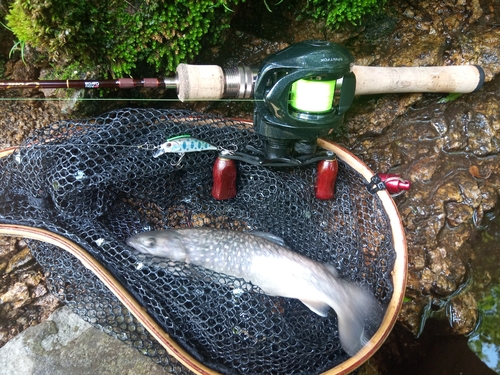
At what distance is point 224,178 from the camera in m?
2.27

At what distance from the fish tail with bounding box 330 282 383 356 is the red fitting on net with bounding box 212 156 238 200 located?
814 mm

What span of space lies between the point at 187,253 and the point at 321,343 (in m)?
0.87

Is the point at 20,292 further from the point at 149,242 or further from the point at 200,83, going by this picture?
the point at 200,83

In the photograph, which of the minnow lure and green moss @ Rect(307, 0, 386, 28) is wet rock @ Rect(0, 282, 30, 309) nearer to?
the minnow lure

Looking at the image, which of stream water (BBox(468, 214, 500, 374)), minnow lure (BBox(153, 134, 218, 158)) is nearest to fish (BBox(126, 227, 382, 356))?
minnow lure (BBox(153, 134, 218, 158))

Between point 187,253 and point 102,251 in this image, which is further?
point 187,253

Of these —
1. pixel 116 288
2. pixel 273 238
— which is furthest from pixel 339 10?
pixel 116 288

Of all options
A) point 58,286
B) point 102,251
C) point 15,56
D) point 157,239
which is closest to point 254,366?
point 157,239

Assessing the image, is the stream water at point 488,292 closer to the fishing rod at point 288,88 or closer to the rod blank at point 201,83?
the fishing rod at point 288,88

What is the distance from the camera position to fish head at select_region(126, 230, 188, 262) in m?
2.18

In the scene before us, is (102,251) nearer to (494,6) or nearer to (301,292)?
(301,292)

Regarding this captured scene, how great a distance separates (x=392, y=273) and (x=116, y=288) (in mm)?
1458

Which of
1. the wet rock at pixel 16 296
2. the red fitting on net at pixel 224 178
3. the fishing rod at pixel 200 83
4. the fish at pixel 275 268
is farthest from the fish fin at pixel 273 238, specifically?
the wet rock at pixel 16 296

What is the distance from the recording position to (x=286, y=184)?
239 cm
